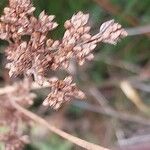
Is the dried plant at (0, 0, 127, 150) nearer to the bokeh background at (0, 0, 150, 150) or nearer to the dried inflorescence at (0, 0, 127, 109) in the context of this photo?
the dried inflorescence at (0, 0, 127, 109)

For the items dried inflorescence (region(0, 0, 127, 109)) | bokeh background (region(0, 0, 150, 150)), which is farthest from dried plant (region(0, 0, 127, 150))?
bokeh background (region(0, 0, 150, 150))

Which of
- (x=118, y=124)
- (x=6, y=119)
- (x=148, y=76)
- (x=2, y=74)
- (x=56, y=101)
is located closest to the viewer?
(x=56, y=101)

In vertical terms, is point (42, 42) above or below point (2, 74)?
above

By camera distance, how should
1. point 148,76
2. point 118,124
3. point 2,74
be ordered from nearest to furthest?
point 2,74 < point 118,124 < point 148,76

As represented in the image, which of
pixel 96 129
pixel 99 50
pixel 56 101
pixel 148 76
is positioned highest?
pixel 56 101

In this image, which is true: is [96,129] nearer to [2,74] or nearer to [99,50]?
[99,50]

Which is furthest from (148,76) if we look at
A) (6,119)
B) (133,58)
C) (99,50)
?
(6,119)

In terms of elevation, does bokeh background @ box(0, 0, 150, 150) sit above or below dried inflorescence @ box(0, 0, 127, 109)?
below
